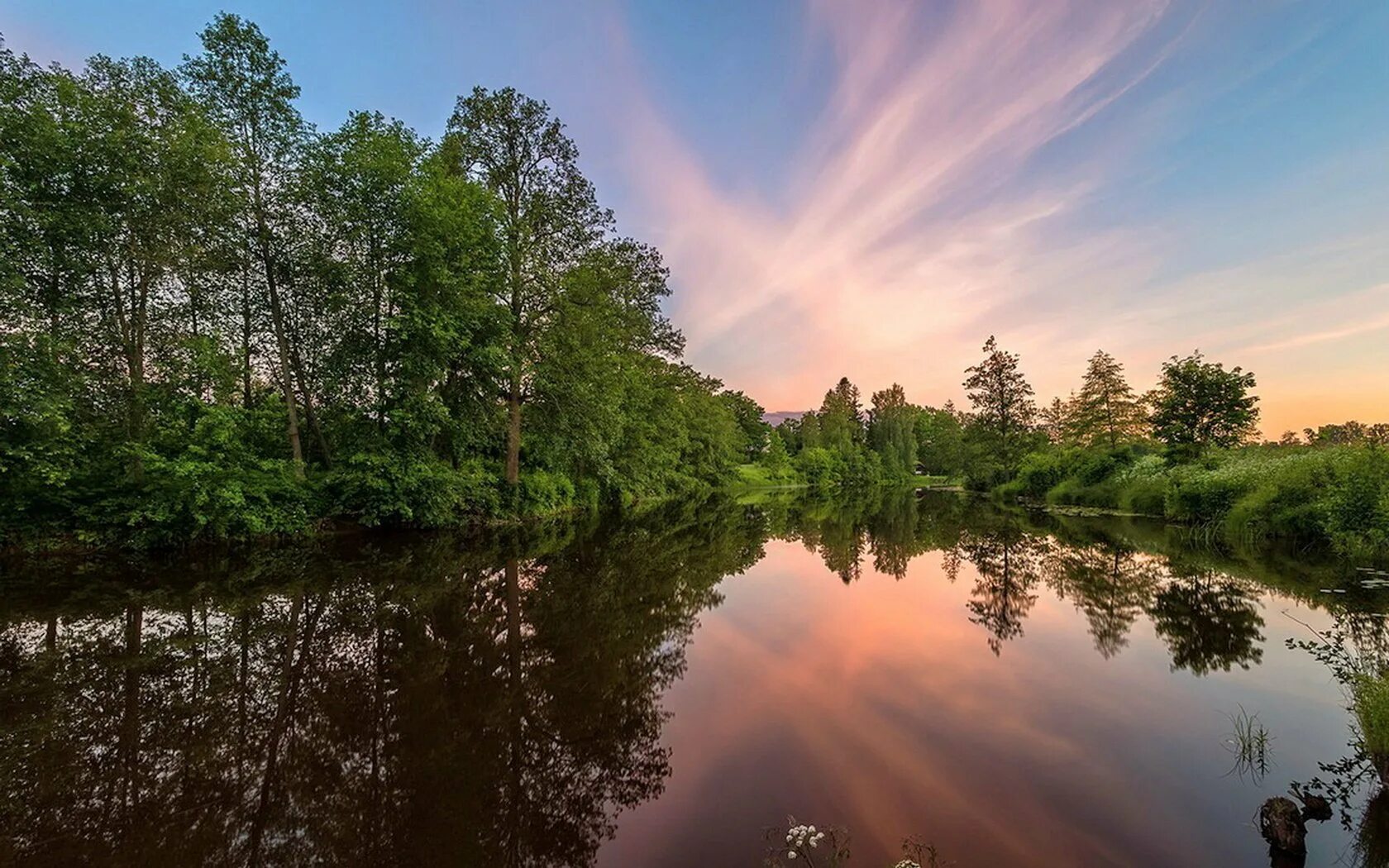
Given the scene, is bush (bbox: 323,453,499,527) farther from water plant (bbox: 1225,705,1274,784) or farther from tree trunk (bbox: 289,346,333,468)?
water plant (bbox: 1225,705,1274,784)

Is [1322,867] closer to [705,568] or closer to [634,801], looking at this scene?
[634,801]

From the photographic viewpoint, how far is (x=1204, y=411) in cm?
2677

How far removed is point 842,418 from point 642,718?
79630 mm

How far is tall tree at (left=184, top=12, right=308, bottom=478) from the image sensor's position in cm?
1603

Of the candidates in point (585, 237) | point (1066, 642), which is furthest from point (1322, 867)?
point (585, 237)

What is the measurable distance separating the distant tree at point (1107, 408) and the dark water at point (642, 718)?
2850 cm

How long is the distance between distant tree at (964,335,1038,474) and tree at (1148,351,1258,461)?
1462 centimetres

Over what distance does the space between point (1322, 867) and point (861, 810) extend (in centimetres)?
272

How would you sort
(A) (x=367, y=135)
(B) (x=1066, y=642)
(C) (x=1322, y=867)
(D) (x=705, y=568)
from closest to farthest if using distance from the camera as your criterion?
1. (C) (x=1322, y=867)
2. (B) (x=1066, y=642)
3. (D) (x=705, y=568)
4. (A) (x=367, y=135)

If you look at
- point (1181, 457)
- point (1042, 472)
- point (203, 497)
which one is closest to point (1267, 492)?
point (1181, 457)

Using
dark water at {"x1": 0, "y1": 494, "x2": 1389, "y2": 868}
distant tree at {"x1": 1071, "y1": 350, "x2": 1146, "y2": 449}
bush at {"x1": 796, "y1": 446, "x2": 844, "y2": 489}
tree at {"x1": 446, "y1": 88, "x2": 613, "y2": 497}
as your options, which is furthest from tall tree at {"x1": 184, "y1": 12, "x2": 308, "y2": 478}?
bush at {"x1": 796, "y1": 446, "x2": 844, "y2": 489}

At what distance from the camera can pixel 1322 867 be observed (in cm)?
334

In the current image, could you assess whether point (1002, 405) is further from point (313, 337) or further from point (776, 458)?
point (313, 337)

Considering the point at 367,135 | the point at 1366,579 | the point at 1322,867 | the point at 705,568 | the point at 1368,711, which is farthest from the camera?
the point at 367,135
